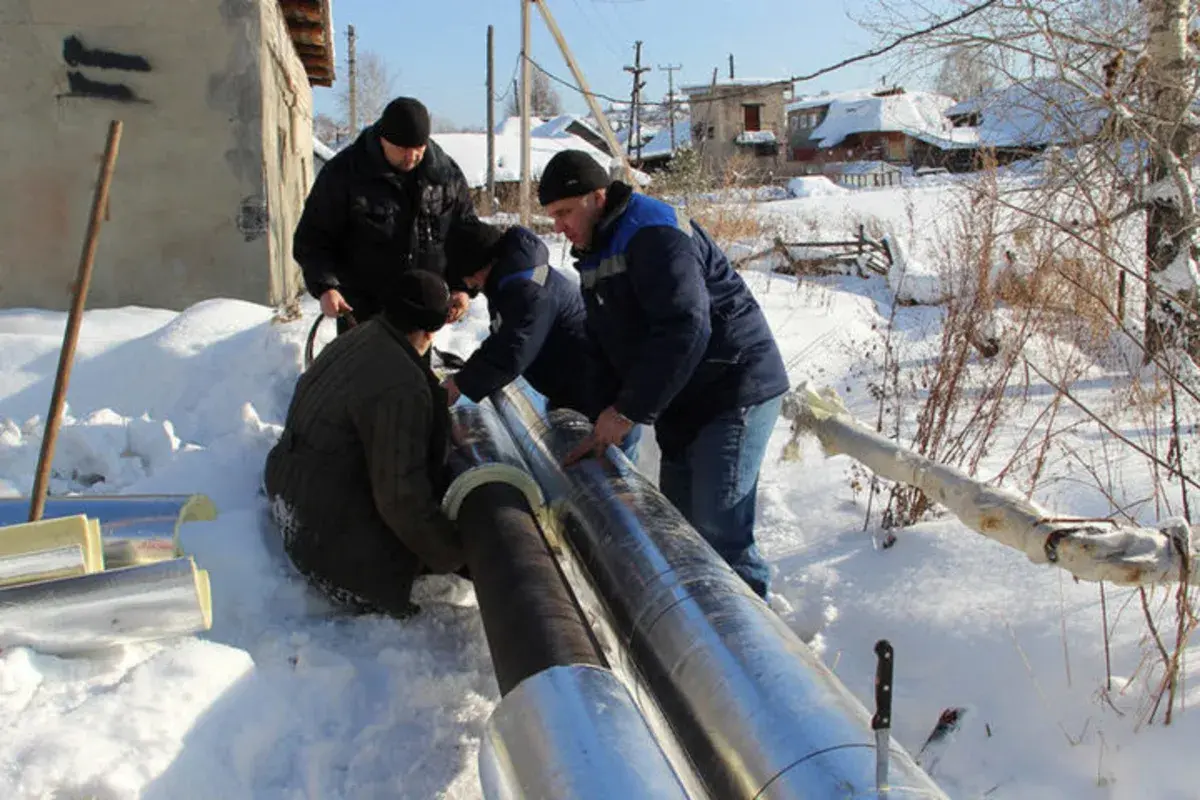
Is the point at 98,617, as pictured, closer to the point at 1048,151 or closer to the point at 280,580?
the point at 280,580

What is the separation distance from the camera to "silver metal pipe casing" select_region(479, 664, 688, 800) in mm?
1658

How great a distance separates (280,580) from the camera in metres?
3.05

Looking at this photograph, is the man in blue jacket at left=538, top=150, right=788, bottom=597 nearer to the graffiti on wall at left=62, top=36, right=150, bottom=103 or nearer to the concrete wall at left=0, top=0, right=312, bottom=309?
the concrete wall at left=0, top=0, right=312, bottom=309

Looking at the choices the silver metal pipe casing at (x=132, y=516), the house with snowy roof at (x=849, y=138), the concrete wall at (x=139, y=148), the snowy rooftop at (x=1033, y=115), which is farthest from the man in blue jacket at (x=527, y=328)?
the house with snowy roof at (x=849, y=138)

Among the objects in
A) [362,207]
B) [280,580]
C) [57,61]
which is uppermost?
[57,61]

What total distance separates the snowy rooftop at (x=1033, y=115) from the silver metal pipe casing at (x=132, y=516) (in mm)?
4973

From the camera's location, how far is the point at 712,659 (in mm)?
1995

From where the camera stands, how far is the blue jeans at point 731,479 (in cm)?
327

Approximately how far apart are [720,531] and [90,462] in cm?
276

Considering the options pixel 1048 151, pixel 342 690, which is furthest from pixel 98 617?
pixel 1048 151

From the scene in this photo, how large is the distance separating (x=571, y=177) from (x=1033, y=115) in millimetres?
6140

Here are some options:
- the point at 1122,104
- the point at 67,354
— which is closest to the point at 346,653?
the point at 67,354

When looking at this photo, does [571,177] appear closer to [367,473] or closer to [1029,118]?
[367,473]

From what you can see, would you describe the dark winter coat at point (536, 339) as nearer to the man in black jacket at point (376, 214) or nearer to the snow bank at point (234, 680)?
the man in black jacket at point (376, 214)
